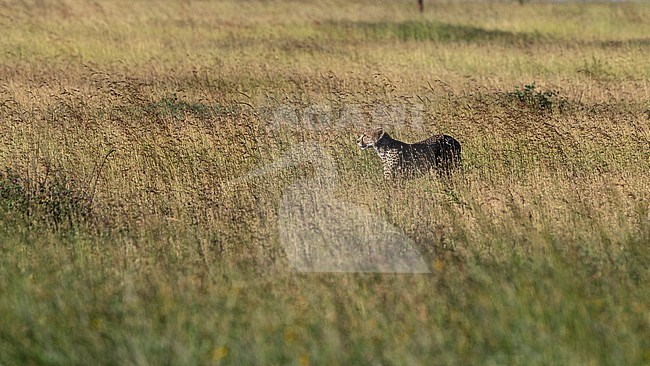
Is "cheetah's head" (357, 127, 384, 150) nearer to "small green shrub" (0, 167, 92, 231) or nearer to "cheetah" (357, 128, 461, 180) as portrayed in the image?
"cheetah" (357, 128, 461, 180)

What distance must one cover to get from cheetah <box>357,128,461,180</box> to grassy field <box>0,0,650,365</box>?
7.0 inches

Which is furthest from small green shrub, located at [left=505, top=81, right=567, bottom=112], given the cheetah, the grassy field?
the cheetah

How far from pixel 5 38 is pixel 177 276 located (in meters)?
14.9

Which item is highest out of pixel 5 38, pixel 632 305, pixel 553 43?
pixel 632 305

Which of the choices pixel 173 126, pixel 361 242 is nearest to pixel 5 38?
pixel 173 126

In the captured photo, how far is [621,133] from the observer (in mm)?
11469

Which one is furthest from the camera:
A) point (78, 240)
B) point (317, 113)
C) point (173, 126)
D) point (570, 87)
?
point (570, 87)

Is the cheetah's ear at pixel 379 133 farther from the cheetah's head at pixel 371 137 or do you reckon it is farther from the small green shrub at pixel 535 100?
the small green shrub at pixel 535 100

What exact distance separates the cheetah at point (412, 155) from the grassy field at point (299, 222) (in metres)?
0.18

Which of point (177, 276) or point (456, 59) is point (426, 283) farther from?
point (456, 59)

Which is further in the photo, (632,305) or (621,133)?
(621,133)

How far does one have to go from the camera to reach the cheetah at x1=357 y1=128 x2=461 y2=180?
939 centimetres

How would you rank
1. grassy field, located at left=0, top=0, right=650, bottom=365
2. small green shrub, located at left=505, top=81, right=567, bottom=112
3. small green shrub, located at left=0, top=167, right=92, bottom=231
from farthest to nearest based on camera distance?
small green shrub, located at left=505, top=81, right=567, bottom=112 < small green shrub, located at left=0, top=167, right=92, bottom=231 < grassy field, located at left=0, top=0, right=650, bottom=365

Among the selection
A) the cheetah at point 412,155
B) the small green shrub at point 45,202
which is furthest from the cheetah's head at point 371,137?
the small green shrub at point 45,202
